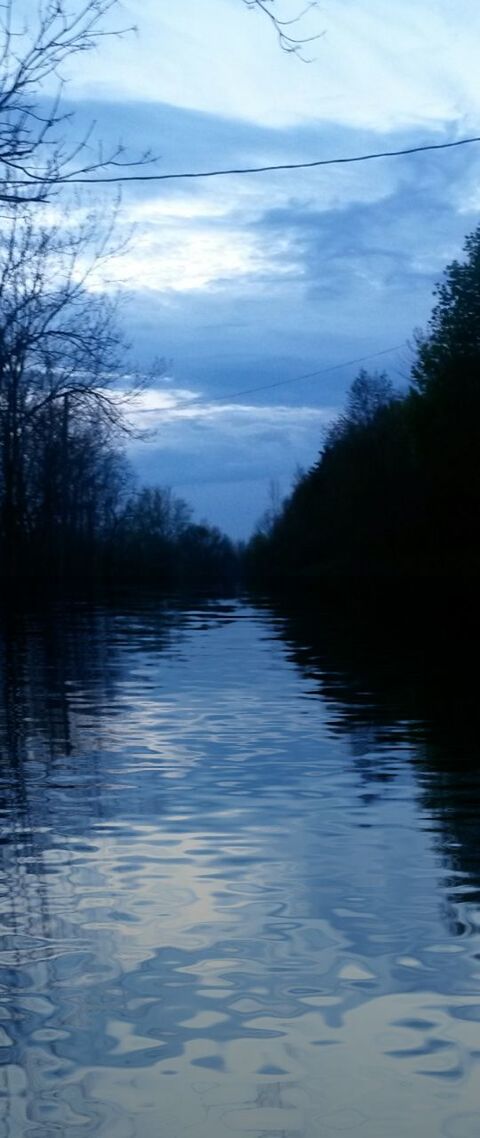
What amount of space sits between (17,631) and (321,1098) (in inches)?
1229

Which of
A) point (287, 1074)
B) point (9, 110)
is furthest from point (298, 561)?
point (287, 1074)

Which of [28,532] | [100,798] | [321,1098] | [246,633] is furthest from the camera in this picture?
[28,532]

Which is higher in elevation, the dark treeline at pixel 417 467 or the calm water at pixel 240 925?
the dark treeline at pixel 417 467

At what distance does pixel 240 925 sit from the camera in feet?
22.4

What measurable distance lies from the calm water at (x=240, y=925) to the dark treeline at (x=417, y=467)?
5213 cm

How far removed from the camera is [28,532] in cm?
8838

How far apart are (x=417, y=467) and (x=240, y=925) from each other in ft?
243

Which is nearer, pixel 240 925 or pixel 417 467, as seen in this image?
pixel 240 925

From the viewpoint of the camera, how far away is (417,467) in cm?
8006

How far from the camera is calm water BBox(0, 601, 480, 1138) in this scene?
4.72 meters

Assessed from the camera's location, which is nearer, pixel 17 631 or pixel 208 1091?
pixel 208 1091

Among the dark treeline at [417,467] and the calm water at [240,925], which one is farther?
the dark treeline at [417,467]

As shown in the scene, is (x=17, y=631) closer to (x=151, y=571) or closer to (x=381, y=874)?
(x=381, y=874)

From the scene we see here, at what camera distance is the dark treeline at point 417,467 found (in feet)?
219
